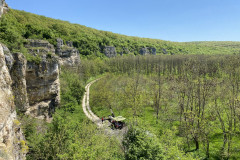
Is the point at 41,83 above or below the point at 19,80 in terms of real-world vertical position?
below

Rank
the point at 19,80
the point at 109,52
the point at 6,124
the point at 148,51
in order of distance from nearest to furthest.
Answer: the point at 6,124 → the point at 19,80 → the point at 109,52 → the point at 148,51

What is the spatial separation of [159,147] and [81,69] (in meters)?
54.4

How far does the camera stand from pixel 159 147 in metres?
13.5

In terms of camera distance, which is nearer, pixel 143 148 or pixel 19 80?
pixel 143 148

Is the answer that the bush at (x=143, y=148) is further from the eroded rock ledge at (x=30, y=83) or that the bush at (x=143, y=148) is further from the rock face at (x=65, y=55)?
the rock face at (x=65, y=55)

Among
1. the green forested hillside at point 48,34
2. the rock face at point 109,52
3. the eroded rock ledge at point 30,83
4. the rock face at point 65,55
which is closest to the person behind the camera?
the eroded rock ledge at point 30,83

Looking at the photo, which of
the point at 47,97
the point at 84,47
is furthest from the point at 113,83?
the point at 84,47

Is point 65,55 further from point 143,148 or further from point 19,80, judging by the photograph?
point 143,148

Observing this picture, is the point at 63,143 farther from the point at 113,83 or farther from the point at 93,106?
the point at 113,83

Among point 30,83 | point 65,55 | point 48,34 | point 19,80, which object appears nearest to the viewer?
point 19,80

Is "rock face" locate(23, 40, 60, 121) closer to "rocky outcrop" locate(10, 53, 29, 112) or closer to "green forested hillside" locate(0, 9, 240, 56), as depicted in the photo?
"rocky outcrop" locate(10, 53, 29, 112)

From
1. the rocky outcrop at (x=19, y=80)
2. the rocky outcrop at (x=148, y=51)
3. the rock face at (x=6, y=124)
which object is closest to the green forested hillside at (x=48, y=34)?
the rocky outcrop at (x=19, y=80)

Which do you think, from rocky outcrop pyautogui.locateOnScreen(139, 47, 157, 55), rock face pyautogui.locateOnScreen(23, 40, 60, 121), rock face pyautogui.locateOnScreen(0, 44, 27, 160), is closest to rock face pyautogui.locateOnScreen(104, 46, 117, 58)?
rocky outcrop pyautogui.locateOnScreen(139, 47, 157, 55)

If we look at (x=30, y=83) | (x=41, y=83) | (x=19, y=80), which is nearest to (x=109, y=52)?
(x=41, y=83)
